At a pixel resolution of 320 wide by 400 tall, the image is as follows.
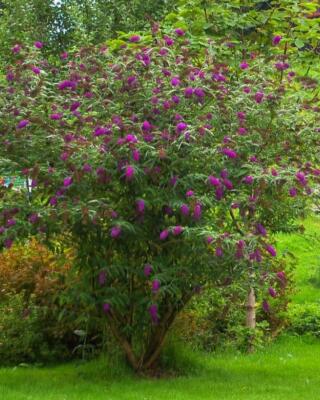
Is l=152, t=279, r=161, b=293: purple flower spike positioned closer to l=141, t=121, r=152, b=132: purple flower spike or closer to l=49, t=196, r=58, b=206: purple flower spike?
l=49, t=196, r=58, b=206: purple flower spike

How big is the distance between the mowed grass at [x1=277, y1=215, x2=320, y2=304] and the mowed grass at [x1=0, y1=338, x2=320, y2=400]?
8.52ft

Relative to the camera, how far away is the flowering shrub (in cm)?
691

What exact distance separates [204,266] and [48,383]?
1.98 meters

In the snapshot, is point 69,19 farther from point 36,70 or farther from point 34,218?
point 34,218

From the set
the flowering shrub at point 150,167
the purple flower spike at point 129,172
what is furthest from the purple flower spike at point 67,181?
the purple flower spike at point 129,172

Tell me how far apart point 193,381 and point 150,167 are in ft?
7.56

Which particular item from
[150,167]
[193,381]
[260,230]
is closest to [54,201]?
[150,167]

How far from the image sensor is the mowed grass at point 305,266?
12453mm

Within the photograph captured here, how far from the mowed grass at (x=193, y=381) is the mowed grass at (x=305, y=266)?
8.52 feet

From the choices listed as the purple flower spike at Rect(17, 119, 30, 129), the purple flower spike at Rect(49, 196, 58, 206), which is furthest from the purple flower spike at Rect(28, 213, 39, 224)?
the purple flower spike at Rect(17, 119, 30, 129)

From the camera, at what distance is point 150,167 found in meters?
6.88

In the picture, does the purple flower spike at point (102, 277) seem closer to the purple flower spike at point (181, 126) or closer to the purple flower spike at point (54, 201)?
the purple flower spike at point (54, 201)

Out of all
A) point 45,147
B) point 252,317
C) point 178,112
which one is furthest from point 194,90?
point 252,317

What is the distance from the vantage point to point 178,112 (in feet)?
24.2
